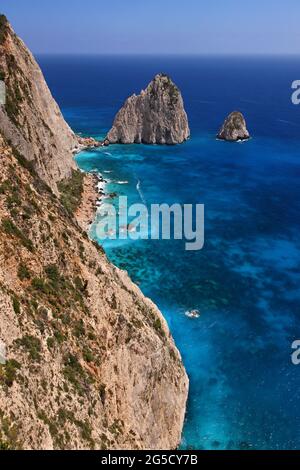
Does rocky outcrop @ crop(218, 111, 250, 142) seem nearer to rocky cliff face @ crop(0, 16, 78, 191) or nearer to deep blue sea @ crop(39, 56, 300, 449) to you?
deep blue sea @ crop(39, 56, 300, 449)

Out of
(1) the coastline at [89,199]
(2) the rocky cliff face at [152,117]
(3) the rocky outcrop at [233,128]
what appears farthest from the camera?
(3) the rocky outcrop at [233,128]

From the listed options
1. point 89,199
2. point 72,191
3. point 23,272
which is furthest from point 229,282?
point 23,272

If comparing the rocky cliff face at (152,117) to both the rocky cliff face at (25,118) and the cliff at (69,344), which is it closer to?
the rocky cliff face at (25,118)

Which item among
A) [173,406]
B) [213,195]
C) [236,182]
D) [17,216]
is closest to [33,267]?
[17,216]

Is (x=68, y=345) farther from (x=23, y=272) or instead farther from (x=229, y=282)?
(x=229, y=282)

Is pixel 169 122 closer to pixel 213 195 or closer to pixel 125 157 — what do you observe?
pixel 125 157

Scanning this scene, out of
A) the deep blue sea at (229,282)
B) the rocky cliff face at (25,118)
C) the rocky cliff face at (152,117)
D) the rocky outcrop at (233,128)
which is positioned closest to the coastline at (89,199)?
the deep blue sea at (229,282)
